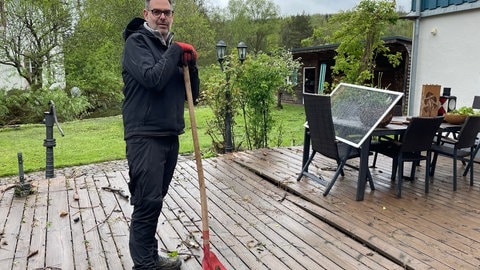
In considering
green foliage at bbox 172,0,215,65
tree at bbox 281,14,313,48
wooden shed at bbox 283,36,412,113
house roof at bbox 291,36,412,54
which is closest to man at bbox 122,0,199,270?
wooden shed at bbox 283,36,412,113

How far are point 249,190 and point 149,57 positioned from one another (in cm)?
217

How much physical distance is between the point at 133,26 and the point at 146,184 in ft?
2.76

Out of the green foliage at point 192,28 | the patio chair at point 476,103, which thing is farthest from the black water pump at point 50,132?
the green foliage at point 192,28

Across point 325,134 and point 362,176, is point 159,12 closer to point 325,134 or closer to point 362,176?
point 325,134

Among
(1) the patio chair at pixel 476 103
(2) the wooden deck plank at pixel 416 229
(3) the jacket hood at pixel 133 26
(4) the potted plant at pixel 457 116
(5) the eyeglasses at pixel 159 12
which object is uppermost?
(5) the eyeglasses at pixel 159 12

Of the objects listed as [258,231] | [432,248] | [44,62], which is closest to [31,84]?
[44,62]

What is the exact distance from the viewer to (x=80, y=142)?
26.7 feet

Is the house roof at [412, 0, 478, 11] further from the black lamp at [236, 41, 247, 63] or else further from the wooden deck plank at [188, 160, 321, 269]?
the wooden deck plank at [188, 160, 321, 269]

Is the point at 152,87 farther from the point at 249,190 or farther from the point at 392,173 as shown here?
the point at 392,173

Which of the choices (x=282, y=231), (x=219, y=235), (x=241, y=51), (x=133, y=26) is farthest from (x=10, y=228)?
(x=241, y=51)

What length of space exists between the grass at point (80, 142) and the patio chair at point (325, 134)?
2.35 metres

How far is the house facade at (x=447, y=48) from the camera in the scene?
18.3 feet

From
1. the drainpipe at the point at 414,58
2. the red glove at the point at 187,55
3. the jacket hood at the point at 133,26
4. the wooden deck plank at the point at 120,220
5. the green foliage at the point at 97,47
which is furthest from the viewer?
the green foliage at the point at 97,47

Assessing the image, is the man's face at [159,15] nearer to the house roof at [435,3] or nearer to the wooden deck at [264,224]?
the wooden deck at [264,224]
